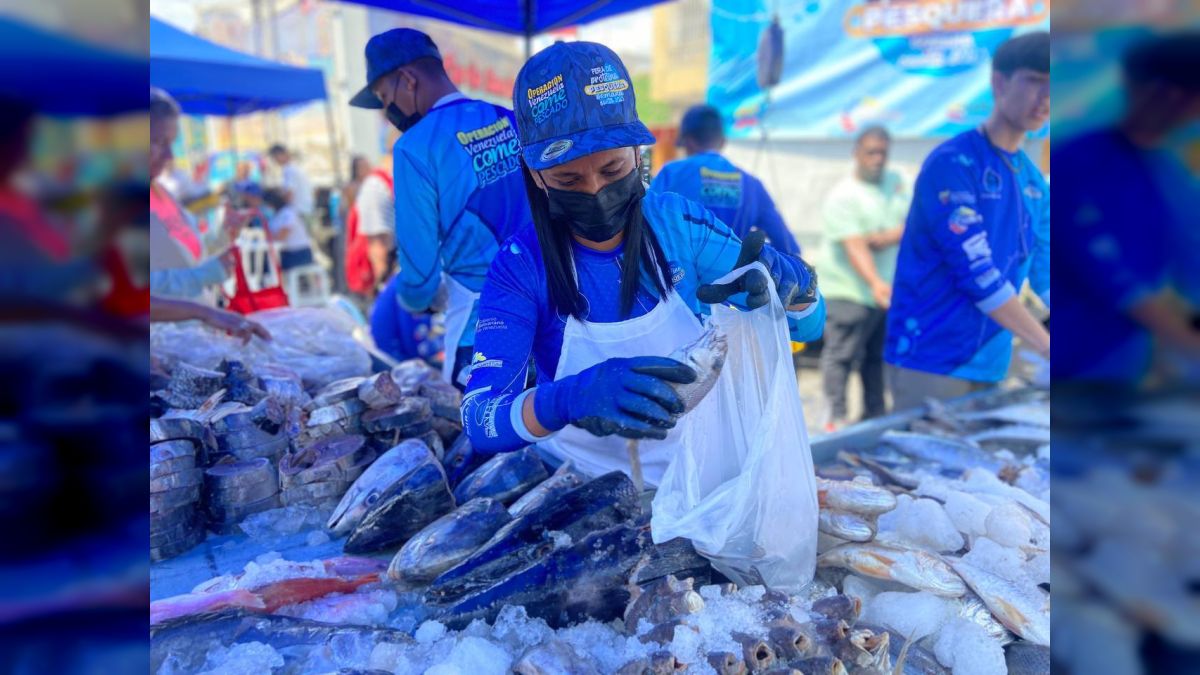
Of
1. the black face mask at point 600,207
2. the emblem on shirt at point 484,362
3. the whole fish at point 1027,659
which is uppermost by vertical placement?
the black face mask at point 600,207

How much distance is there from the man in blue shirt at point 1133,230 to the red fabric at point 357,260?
24.5 feet

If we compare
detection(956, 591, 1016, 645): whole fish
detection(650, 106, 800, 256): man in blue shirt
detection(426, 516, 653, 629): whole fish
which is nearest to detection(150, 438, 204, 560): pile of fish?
detection(426, 516, 653, 629): whole fish

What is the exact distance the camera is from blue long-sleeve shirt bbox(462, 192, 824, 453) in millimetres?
1772

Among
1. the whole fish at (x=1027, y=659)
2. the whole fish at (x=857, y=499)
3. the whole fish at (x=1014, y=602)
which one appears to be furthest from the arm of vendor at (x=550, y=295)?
the whole fish at (x=1027, y=659)

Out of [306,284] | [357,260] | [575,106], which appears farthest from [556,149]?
[306,284]

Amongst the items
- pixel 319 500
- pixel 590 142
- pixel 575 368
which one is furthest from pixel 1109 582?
pixel 319 500

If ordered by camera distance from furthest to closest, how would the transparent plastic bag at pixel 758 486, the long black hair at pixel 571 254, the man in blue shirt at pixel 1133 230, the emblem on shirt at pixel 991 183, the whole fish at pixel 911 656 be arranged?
the emblem on shirt at pixel 991 183 → the long black hair at pixel 571 254 → the transparent plastic bag at pixel 758 486 → the whole fish at pixel 911 656 → the man in blue shirt at pixel 1133 230

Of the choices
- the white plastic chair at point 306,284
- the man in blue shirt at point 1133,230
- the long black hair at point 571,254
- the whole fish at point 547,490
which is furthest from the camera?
the white plastic chair at point 306,284

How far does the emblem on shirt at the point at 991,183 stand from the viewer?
3539mm

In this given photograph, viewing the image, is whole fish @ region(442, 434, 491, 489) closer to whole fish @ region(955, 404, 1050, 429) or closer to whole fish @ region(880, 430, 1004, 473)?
whole fish @ region(880, 430, 1004, 473)

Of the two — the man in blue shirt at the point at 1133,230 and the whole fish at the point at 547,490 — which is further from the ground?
the man in blue shirt at the point at 1133,230

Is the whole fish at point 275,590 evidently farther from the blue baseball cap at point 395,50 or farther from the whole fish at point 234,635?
the blue baseball cap at point 395,50

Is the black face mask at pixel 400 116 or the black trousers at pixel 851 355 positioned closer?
the black face mask at pixel 400 116

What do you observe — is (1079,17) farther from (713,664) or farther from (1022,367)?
(1022,367)
